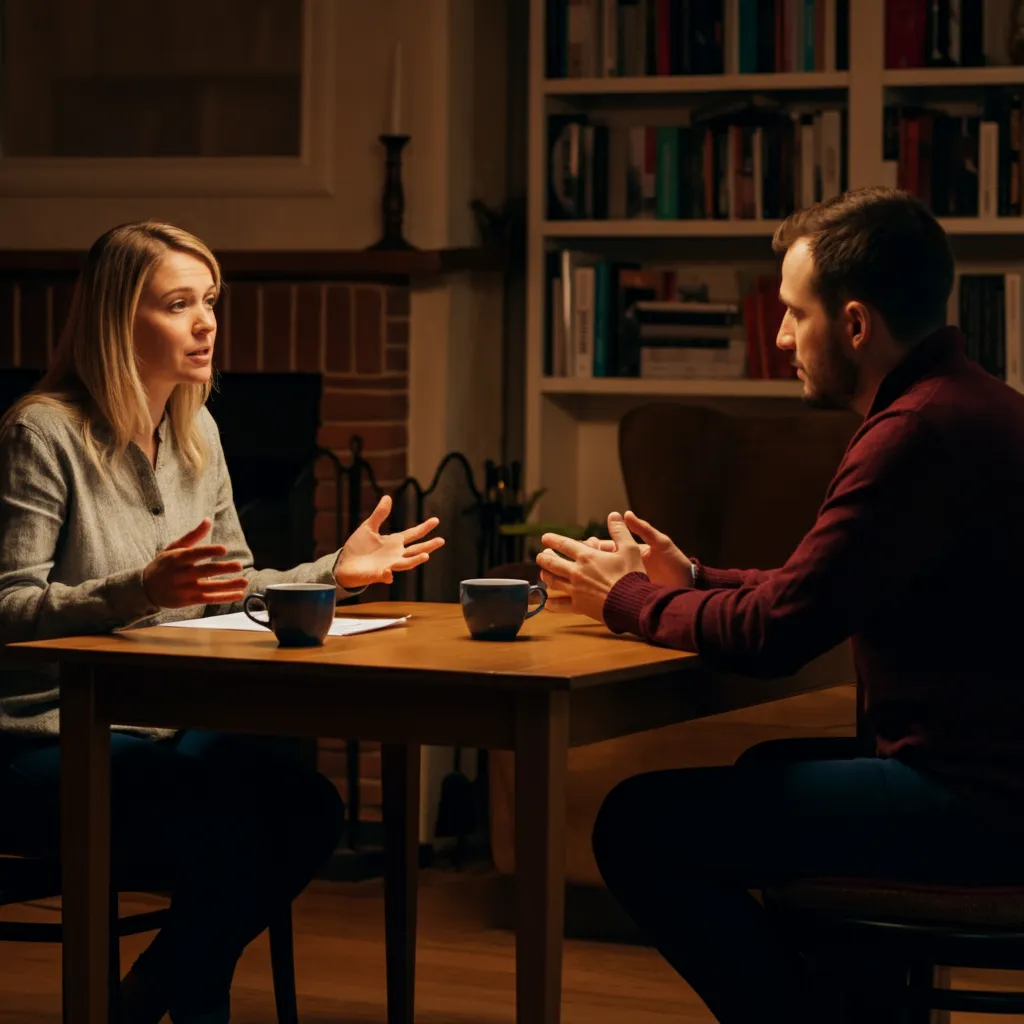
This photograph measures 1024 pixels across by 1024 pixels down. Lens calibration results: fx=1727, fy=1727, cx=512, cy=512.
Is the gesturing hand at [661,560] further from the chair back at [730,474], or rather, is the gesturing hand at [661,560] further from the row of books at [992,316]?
the row of books at [992,316]

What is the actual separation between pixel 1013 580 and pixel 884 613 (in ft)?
0.43

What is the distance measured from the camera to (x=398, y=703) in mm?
1688

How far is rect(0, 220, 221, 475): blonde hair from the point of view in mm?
2248

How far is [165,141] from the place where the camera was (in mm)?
3953

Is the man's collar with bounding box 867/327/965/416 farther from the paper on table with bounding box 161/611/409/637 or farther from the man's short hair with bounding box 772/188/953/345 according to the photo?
the paper on table with bounding box 161/611/409/637

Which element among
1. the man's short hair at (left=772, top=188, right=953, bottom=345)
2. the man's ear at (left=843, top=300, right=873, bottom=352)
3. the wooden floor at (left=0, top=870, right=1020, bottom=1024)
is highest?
the man's short hair at (left=772, top=188, right=953, bottom=345)

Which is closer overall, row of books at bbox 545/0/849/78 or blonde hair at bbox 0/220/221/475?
blonde hair at bbox 0/220/221/475

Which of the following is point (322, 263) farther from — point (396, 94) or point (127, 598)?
point (127, 598)

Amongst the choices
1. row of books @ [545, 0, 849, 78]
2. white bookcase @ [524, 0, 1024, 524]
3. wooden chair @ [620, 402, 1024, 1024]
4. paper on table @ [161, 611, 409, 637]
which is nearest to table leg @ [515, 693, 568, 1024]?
paper on table @ [161, 611, 409, 637]

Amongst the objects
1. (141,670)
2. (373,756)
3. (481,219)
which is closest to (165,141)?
(481,219)

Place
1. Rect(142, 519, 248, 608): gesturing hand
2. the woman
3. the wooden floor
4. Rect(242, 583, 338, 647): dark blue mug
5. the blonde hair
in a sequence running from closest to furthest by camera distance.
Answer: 1. Rect(242, 583, 338, 647): dark blue mug
2. Rect(142, 519, 248, 608): gesturing hand
3. the woman
4. the blonde hair
5. the wooden floor

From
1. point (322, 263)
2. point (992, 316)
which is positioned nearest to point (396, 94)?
point (322, 263)

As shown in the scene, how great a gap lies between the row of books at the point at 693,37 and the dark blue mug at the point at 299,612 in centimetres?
243

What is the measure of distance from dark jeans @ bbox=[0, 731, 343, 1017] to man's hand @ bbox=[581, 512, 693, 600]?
21.1 inches
